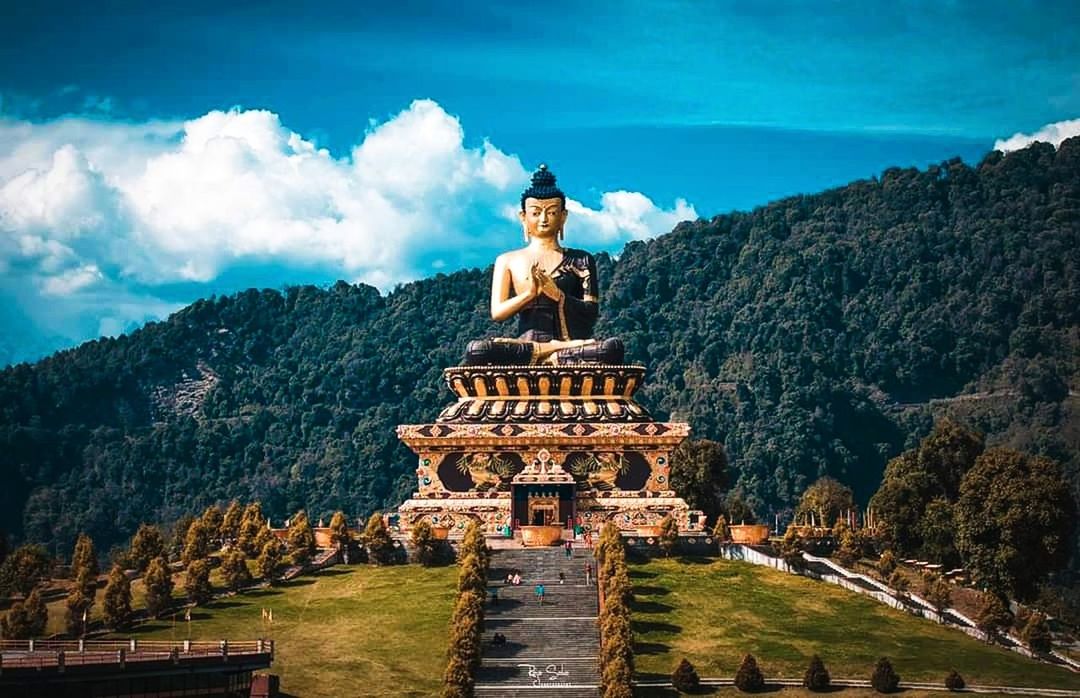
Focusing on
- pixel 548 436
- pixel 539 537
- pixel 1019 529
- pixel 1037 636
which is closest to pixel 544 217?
pixel 548 436

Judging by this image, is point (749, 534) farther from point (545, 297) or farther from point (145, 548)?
point (145, 548)

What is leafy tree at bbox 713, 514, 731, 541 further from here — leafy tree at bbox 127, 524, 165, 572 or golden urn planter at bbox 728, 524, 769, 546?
leafy tree at bbox 127, 524, 165, 572

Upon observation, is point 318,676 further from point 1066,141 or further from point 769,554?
point 1066,141

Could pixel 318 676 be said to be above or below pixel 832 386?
below

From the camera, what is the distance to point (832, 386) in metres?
97.8

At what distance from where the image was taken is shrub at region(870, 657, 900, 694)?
3136 cm

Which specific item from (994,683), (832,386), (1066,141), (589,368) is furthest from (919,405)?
(994,683)

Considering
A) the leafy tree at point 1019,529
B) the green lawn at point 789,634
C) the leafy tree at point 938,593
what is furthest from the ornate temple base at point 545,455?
the leafy tree at point 938,593

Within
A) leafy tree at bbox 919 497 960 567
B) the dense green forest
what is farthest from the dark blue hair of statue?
the dense green forest

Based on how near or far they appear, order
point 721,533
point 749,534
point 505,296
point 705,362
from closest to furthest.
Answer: point 749,534 → point 721,533 → point 505,296 → point 705,362

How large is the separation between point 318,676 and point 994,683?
474 inches

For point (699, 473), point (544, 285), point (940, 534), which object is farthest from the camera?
point (699, 473)

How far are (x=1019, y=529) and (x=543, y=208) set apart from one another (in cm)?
1805

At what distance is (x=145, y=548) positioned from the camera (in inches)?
1598
